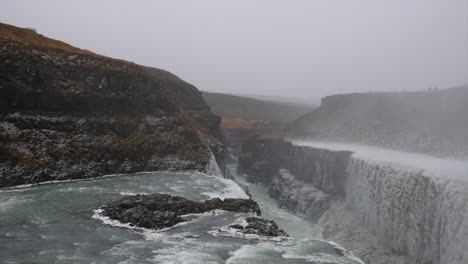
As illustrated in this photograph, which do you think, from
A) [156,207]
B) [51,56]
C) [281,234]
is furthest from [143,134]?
[281,234]

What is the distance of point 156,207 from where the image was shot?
101ft

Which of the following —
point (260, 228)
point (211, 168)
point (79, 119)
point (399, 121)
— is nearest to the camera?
point (260, 228)

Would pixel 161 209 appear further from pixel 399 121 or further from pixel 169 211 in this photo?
pixel 399 121

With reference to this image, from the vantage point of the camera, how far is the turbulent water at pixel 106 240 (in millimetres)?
22562

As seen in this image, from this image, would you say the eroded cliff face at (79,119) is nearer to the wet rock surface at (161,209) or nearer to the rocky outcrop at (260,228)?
the wet rock surface at (161,209)

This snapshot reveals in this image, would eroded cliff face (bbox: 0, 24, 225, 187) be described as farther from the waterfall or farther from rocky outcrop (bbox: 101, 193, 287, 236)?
rocky outcrop (bbox: 101, 193, 287, 236)

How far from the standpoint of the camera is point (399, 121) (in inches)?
3093

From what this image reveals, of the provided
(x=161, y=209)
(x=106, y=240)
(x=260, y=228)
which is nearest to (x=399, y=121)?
(x=260, y=228)

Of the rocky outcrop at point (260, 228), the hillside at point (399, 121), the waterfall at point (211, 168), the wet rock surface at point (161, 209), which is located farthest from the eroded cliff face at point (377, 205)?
the waterfall at point (211, 168)

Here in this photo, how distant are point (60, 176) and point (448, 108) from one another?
62.4m

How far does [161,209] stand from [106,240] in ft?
20.5

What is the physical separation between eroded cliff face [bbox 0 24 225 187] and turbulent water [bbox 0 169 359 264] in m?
7.69

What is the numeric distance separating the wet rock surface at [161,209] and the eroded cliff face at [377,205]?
1731 centimetres

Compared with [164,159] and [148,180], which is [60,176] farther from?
[164,159]
